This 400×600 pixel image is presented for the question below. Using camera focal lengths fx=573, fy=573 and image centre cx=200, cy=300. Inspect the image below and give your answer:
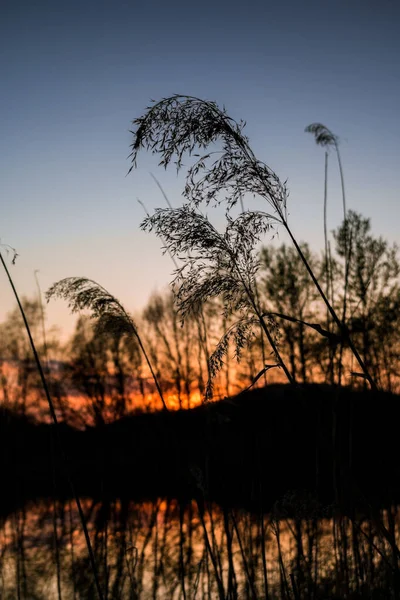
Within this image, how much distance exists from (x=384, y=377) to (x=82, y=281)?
14.4 meters

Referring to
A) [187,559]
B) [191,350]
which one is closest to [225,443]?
[187,559]

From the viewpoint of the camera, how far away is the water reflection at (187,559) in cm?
461

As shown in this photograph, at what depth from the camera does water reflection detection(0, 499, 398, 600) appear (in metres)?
4.61

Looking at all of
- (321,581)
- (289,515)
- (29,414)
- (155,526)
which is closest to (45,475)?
(29,414)

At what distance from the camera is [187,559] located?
8.90m

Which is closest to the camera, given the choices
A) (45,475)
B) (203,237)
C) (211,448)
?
(203,237)

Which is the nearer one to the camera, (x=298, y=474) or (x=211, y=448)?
(x=211, y=448)

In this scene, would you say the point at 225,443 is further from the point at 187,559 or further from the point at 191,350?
the point at 191,350

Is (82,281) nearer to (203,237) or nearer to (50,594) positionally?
(203,237)

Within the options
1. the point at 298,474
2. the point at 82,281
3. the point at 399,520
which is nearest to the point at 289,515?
the point at 82,281

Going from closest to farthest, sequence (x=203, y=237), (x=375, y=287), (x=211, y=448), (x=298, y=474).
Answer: (x=203, y=237)
(x=211, y=448)
(x=375, y=287)
(x=298, y=474)

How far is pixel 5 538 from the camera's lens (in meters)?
11.9

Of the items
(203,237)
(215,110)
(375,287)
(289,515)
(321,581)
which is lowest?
(321,581)

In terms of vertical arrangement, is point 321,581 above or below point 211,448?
below
